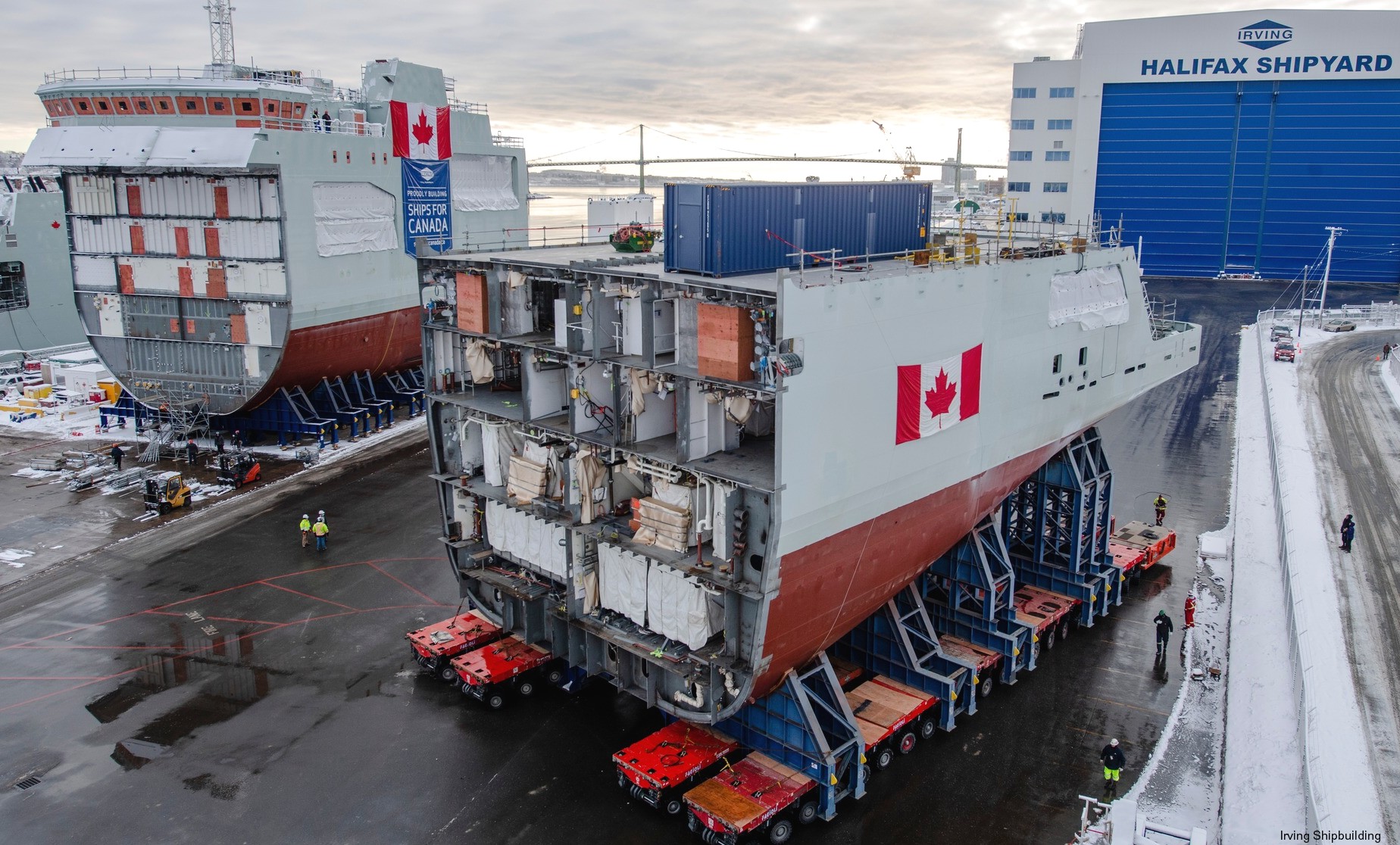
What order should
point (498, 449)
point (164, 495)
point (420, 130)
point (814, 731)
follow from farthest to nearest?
point (420, 130) < point (164, 495) < point (498, 449) < point (814, 731)

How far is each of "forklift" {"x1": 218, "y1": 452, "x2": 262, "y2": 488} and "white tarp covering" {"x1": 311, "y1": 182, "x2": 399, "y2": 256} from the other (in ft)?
30.1

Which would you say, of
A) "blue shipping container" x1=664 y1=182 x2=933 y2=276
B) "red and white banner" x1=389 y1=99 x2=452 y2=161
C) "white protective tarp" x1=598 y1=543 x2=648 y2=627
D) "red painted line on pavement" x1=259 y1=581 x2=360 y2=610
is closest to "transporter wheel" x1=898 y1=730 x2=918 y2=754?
"white protective tarp" x1=598 y1=543 x2=648 y2=627

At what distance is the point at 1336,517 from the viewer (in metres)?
31.2

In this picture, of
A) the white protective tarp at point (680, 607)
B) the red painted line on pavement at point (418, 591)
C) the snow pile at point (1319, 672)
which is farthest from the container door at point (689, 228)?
the snow pile at point (1319, 672)

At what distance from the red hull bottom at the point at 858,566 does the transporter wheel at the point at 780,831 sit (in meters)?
2.24

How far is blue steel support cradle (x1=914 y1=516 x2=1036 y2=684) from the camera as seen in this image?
22.1 meters

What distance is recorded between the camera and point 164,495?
33969 mm

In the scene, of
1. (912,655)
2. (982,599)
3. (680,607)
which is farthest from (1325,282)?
(680,607)

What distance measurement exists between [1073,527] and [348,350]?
31.8m

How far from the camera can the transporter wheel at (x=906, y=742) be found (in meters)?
19.5

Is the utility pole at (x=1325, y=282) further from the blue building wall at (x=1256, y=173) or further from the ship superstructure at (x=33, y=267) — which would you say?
the ship superstructure at (x=33, y=267)

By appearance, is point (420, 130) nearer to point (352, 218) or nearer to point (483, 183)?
point (483, 183)

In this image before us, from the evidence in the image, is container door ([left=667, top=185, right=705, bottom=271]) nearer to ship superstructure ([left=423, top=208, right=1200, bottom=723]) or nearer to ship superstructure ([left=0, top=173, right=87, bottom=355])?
ship superstructure ([left=423, top=208, right=1200, bottom=723])

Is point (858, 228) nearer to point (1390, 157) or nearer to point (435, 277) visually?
point (435, 277)
